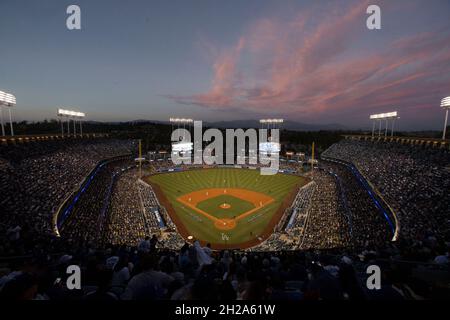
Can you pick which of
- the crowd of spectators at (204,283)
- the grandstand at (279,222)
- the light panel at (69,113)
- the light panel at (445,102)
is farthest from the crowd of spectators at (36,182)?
the light panel at (445,102)

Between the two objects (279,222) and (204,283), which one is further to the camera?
(279,222)

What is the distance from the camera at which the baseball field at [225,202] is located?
979 inches

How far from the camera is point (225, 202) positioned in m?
35.6

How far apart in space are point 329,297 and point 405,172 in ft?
110

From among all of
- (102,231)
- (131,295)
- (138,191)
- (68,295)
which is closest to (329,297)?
(131,295)

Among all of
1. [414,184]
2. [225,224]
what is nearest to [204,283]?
[225,224]

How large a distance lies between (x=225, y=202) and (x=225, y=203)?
1.65 ft

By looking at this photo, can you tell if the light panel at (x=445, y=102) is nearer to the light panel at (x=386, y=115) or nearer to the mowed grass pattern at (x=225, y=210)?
the light panel at (x=386, y=115)

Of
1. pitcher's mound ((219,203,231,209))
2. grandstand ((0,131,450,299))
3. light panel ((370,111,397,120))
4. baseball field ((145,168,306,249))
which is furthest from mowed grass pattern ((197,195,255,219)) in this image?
light panel ((370,111,397,120))

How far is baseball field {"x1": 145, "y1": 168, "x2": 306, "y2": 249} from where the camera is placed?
24859mm

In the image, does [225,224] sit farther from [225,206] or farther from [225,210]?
[225,206]

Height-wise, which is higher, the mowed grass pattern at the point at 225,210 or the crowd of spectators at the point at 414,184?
the crowd of spectators at the point at 414,184

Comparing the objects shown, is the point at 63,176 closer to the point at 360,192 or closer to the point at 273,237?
the point at 273,237

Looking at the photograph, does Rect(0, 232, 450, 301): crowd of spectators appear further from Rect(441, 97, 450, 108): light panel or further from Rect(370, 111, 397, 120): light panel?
Rect(370, 111, 397, 120): light panel
